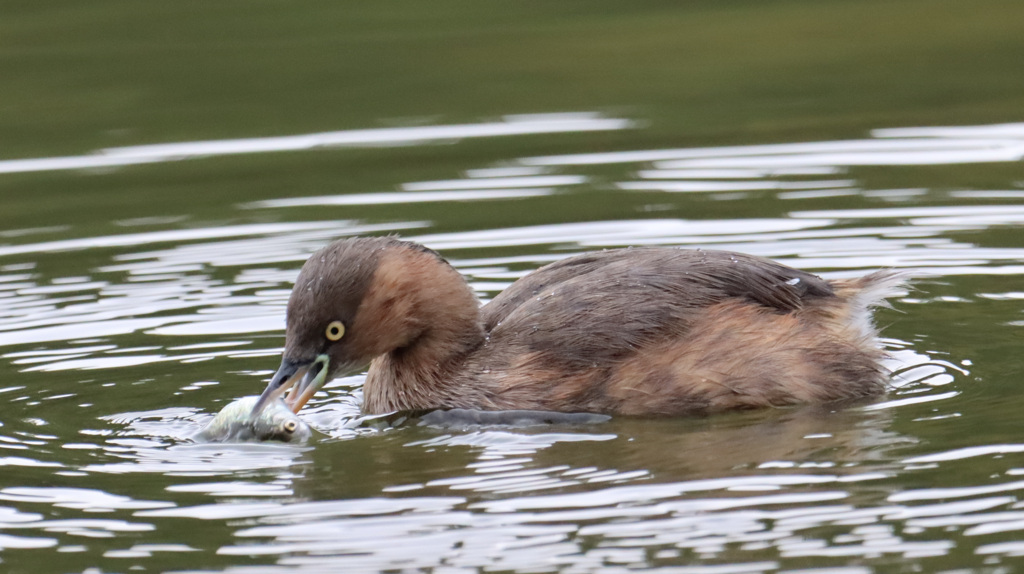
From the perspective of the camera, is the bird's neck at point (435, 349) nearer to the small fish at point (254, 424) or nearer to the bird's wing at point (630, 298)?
the bird's wing at point (630, 298)

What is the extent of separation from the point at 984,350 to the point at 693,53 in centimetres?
813

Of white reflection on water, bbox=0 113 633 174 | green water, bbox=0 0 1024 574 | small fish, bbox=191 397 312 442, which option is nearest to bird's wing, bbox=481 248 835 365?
green water, bbox=0 0 1024 574

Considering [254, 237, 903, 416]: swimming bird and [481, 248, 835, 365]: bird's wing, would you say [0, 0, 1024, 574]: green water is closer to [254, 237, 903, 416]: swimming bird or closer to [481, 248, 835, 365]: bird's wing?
[254, 237, 903, 416]: swimming bird

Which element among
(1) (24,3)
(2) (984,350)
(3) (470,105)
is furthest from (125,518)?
(1) (24,3)

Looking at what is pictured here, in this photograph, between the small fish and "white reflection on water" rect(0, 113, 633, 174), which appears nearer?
the small fish

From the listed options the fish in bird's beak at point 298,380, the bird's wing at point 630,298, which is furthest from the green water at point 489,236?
the bird's wing at point 630,298

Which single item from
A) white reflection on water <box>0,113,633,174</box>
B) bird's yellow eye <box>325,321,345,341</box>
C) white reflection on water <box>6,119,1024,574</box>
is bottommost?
white reflection on water <box>6,119,1024,574</box>

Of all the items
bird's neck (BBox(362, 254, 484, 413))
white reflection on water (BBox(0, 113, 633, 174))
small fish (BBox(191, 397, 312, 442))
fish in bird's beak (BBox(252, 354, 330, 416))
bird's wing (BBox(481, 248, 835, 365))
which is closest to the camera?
small fish (BBox(191, 397, 312, 442))

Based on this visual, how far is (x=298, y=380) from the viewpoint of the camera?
7.88m

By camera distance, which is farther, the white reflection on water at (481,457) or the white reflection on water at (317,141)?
the white reflection on water at (317,141)

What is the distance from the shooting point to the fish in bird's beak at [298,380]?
7727 millimetres

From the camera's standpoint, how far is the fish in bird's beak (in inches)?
304

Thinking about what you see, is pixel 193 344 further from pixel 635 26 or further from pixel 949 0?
pixel 949 0

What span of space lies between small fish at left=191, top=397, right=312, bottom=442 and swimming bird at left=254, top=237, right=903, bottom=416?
57 millimetres
